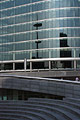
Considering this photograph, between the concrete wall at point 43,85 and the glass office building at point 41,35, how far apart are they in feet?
109

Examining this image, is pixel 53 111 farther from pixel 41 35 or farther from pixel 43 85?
pixel 41 35

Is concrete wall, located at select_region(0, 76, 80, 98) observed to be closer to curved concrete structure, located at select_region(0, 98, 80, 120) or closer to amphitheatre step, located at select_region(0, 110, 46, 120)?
curved concrete structure, located at select_region(0, 98, 80, 120)

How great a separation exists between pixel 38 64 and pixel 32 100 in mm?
37657

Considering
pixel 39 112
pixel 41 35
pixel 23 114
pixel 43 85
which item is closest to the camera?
pixel 39 112

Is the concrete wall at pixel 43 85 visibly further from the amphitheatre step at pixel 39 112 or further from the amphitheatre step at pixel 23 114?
A: the amphitheatre step at pixel 23 114

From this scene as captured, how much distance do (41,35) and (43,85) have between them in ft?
124

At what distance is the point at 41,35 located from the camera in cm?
5288

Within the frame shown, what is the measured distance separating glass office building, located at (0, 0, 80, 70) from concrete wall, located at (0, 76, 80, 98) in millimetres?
33290

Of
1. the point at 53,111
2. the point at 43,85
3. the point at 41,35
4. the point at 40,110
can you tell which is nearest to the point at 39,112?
the point at 40,110

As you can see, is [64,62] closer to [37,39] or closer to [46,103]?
[37,39]

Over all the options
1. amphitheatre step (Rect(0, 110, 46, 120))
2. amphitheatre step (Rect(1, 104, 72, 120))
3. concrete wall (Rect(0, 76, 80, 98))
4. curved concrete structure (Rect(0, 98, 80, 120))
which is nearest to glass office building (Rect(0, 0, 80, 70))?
concrete wall (Rect(0, 76, 80, 98))

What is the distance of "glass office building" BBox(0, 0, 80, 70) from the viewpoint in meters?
50.5

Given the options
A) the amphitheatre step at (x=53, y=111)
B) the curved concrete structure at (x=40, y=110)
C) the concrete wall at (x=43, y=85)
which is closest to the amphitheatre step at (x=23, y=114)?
the curved concrete structure at (x=40, y=110)

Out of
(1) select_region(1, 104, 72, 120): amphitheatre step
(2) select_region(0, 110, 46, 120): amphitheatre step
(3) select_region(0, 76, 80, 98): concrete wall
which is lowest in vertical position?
(2) select_region(0, 110, 46, 120): amphitheatre step
